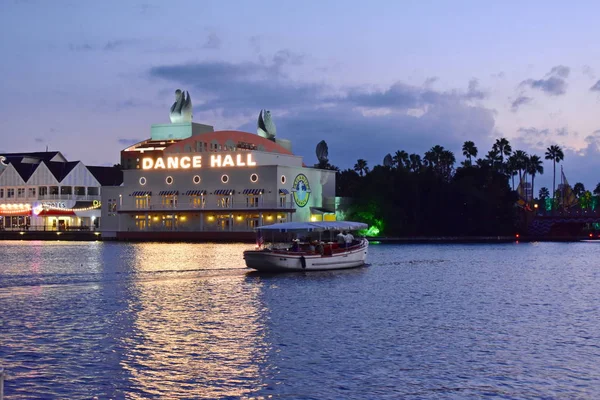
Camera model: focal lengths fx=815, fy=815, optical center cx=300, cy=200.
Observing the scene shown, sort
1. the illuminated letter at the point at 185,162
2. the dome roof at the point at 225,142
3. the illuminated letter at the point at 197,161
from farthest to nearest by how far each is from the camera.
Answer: the dome roof at the point at 225,142
the illuminated letter at the point at 185,162
the illuminated letter at the point at 197,161

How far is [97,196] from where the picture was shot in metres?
185

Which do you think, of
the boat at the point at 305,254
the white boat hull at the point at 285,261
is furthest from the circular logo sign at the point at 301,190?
the white boat hull at the point at 285,261

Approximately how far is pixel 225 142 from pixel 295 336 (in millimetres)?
119437

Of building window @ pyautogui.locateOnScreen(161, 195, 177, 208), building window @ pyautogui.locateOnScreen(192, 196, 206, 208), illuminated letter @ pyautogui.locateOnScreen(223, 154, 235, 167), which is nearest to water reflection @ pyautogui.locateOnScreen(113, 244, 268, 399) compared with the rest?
illuminated letter @ pyautogui.locateOnScreen(223, 154, 235, 167)

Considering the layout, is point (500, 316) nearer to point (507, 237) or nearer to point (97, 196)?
point (507, 237)

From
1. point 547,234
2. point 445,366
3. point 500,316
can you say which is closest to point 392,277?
point 500,316

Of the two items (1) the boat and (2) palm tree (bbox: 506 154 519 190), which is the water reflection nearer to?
(1) the boat

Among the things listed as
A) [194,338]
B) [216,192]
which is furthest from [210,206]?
[194,338]

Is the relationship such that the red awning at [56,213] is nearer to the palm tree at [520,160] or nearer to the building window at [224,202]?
the building window at [224,202]

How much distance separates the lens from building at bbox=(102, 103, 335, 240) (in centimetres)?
14062

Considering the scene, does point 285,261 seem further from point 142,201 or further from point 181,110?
point 181,110

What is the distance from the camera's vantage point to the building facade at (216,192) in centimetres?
14062

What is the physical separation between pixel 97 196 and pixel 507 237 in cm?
9053

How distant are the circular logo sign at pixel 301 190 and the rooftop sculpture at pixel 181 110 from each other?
186 feet
